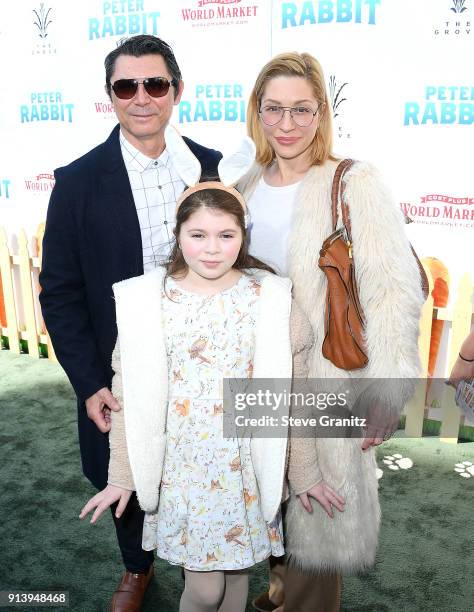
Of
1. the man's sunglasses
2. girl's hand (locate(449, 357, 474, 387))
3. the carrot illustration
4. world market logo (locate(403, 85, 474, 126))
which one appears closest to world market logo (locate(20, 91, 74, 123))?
world market logo (locate(403, 85, 474, 126))

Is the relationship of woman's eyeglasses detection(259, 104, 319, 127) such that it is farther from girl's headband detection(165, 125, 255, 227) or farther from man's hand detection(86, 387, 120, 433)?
man's hand detection(86, 387, 120, 433)

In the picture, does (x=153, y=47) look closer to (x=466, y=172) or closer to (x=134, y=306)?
(x=134, y=306)

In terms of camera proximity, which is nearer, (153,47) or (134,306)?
(134,306)

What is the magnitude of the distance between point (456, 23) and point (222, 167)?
3577 millimetres

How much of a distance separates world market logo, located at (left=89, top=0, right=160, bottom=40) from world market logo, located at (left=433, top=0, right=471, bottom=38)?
2.68 metres

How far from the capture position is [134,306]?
81.3 inches

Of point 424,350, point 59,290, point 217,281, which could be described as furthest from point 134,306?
point 424,350

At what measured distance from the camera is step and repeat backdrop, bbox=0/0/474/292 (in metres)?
4.89

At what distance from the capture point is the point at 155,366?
2057 mm

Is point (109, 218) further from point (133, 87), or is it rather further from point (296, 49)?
point (296, 49)

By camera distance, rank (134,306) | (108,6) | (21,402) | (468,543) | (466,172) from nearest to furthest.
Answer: (134,306), (468,543), (466,172), (21,402), (108,6)

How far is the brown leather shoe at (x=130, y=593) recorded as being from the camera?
9.53 ft

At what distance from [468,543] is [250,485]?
194cm

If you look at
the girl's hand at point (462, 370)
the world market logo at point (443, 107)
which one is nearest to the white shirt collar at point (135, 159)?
the girl's hand at point (462, 370)
